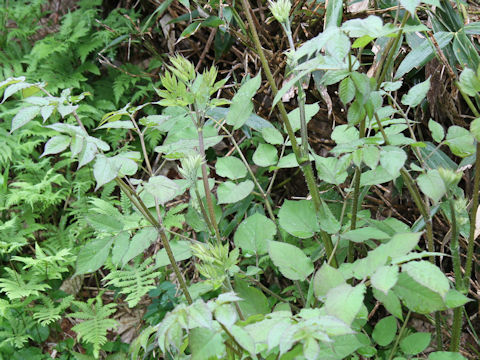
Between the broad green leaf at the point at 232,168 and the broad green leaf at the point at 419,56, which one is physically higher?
the broad green leaf at the point at 419,56

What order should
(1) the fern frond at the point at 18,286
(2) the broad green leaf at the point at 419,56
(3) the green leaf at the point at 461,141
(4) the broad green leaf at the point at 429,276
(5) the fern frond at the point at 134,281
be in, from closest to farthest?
(4) the broad green leaf at the point at 429,276 → (3) the green leaf at the point at 461,141 → (2) the broad green leaf at the point at 419,56 → (5) the fern frond at the point at 134,281 → (1) the fern frond at the point at 18,286

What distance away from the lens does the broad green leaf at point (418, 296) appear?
0.80 meters

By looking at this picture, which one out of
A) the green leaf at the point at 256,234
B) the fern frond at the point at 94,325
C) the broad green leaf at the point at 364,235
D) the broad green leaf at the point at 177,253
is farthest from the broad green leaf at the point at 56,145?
the fern frond at the point at 94,325

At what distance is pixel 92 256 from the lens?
3.30 ft

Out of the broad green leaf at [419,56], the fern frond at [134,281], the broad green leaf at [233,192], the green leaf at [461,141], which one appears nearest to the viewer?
the green leaf at [461,141]

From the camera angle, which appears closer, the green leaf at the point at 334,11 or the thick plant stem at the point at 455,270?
the thick plant stem at the point at 455,270

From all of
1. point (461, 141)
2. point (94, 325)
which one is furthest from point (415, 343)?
point (94, 325)

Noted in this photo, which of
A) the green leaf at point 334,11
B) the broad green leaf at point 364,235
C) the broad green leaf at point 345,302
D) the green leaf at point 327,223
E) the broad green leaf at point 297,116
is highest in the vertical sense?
the green leaf at point 334,11

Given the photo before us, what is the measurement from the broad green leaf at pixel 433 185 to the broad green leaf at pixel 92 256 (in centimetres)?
64

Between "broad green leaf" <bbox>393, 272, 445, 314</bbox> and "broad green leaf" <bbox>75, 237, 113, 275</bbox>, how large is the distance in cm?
59

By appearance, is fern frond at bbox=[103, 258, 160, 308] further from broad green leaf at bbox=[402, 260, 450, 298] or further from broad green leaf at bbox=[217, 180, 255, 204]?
broad green leaf at bbox=[402, 260, 450, 298]

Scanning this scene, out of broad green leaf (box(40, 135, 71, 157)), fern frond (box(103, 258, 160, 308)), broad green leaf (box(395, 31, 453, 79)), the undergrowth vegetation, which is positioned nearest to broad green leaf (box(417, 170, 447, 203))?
the undergrowth vegetation

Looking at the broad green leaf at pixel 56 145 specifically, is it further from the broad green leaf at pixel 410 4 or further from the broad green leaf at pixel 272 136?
the broad green leaf at pixel 410 4

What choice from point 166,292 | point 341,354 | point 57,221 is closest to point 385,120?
point 341,354
